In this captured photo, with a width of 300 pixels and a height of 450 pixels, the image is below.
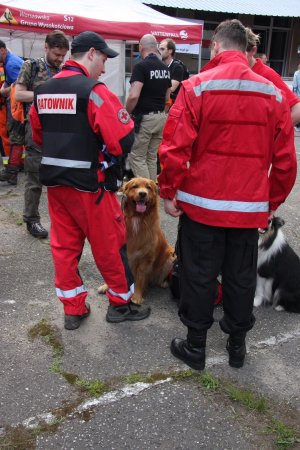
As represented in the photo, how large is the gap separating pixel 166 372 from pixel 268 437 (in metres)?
0.78

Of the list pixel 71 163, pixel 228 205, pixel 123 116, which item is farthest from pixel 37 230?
pixel 228 205

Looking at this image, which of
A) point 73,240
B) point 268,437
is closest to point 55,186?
point 73,240

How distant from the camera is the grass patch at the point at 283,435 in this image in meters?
2.34

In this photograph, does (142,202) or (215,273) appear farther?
(142,202)

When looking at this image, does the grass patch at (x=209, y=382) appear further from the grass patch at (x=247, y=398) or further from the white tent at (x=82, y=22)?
the white tent at (x=82, y=22)

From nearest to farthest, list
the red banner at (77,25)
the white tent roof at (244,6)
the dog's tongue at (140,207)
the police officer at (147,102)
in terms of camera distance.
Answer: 1. the dog's tongue at (140,207)
2. the police officer at (147,102)
3. the red banner at (77,25)
4. the white tent roof at (244,6)

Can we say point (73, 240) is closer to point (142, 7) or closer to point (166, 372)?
point (166, 372)

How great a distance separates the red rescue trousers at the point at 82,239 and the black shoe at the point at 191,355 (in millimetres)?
646

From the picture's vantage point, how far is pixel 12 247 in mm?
4914

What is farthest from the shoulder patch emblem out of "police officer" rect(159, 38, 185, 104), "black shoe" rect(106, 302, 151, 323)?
"police officer" rect(159, 38, 185, 104)

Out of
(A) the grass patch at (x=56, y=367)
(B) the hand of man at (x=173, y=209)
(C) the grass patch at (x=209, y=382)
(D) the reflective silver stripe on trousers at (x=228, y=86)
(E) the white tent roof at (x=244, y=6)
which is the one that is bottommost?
(A) the grass patch at (x=56, y=367)

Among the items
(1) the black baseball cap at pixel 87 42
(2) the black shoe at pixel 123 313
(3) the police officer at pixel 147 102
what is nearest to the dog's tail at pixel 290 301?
(2) the black shoe at pixel 123 313

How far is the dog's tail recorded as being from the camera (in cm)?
369

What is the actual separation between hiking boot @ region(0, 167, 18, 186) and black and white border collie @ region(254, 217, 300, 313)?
16.3 ft
